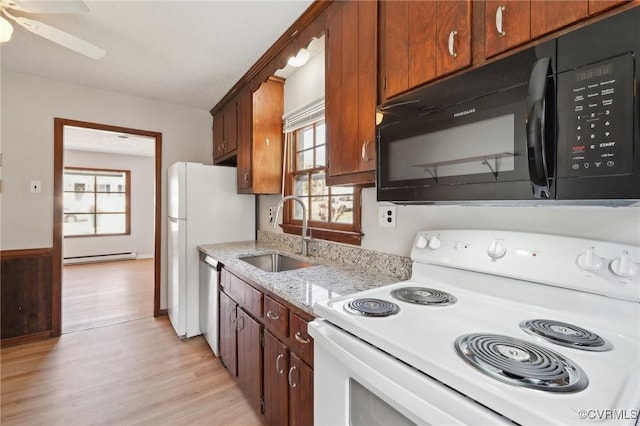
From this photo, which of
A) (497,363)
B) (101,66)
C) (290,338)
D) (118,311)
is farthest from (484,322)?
(118,311)

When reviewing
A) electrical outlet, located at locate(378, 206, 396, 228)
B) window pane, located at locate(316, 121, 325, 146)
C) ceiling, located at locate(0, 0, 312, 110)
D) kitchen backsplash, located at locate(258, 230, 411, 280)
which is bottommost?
kitchen backsplash, located at locate(258, 230, 411, 280)

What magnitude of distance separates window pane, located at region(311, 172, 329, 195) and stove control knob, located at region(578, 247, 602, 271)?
1.62m

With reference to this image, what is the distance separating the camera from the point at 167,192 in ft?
10.4

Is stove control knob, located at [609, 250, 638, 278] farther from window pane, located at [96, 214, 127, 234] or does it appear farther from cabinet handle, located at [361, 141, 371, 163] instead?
window pane, located at [96, 214, 127, 234]

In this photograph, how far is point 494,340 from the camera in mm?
727

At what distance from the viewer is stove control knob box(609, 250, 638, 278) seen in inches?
30.5

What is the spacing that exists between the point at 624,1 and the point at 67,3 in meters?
2.12

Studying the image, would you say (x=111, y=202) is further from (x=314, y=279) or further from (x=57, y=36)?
(x=314, y=279)

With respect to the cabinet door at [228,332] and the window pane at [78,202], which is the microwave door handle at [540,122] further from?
the window pane at [78,202]

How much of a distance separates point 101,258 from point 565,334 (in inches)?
289

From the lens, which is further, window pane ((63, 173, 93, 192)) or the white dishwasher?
window pane ((63, 173, 93, 192))

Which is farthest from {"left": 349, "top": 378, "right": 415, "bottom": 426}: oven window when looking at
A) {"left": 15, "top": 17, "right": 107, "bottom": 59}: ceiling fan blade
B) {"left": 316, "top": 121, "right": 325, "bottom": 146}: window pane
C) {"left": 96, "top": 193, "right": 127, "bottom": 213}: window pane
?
{"left": 96, "top": 193, "right": 127, "bottom": 213}: window pane

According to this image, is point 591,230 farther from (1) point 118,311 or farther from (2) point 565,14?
(1) point 118,311

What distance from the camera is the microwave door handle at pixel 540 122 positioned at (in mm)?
723
